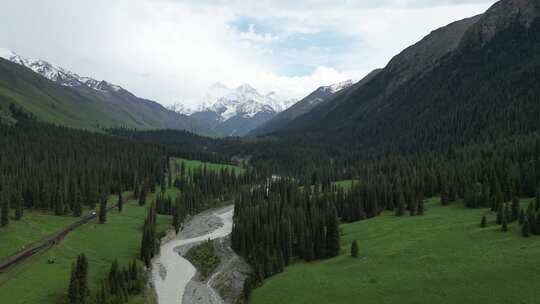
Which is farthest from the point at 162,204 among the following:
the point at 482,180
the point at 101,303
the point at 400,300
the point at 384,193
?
the point at 400,300

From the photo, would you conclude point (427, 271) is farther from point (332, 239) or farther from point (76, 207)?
point (76, 207)

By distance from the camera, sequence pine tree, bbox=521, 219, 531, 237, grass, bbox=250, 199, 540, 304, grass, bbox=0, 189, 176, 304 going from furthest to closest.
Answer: grass, bbox=0, 189, 176, 304 → pine tree, bbox=521, 219, 531, 237 → grass, bbox=250, 199, 540, 304

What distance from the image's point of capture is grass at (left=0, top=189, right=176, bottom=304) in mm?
87500

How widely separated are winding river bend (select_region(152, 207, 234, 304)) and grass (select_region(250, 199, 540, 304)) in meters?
20.8

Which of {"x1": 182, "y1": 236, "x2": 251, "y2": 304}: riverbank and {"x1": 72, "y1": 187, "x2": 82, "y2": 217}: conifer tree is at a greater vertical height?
{"x1": 72, "y1": 187, "x2": 82, "y2": 217}: conifer tree

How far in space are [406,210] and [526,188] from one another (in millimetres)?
32220

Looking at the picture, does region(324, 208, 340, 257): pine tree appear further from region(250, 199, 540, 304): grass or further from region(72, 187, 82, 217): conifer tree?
region(72, 187, 82, 217): conifer tree

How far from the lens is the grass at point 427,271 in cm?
6881

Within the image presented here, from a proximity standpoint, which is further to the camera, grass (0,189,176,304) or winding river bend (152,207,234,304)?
winding river bend (152,207,234,304)

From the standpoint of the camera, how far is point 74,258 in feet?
367

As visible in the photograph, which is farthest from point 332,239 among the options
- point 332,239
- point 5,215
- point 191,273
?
point 5,215

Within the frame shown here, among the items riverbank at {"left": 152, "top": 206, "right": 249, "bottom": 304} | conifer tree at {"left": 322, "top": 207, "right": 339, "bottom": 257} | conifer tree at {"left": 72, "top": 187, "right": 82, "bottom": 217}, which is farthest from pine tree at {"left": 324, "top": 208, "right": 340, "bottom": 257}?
Result: conifer tree at {"left": 72, "top": 187, "right": 82, "bottom": 217}

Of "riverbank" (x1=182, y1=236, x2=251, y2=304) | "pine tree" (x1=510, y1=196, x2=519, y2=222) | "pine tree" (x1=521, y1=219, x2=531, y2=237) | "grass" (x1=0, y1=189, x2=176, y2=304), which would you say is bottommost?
"riverbank" (x1=182, y1=236, x2=251, y2=304)

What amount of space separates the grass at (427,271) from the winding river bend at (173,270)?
817 inches
